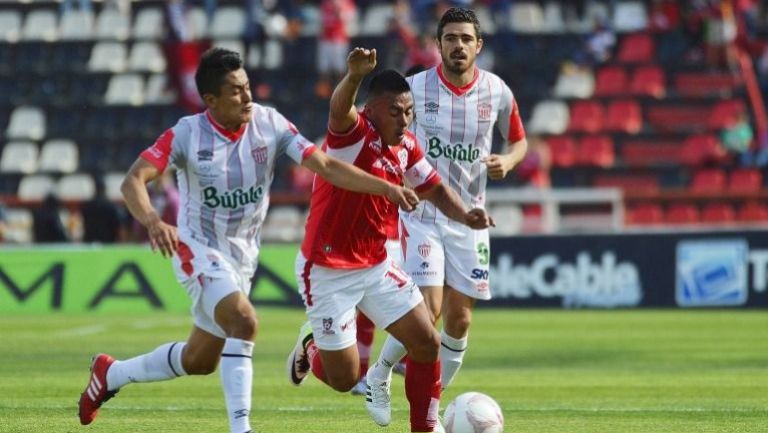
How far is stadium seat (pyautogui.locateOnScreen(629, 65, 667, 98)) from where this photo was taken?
2836 centimetres

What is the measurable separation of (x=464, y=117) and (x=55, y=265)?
43.0ft

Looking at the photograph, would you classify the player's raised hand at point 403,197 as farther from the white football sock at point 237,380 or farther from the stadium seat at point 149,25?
the stadium seat at point 149,25

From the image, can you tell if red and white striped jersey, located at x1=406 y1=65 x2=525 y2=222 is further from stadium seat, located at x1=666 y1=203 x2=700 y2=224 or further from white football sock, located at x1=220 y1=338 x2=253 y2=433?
stadium seat, located at x1=666 y1=203 x2=700 y2=224

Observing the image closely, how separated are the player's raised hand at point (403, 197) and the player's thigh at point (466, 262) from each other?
2489 millimetres

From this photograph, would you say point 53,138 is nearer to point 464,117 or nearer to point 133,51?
point 133,51

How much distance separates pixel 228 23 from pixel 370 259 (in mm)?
22796

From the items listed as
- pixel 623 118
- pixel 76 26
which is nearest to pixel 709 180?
pixel 623 118

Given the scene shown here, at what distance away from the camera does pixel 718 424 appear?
984cm

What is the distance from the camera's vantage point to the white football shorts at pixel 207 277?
855 cm

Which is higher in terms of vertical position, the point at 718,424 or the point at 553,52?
the point at 553,52

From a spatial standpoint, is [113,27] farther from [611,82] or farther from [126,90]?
[611,82]

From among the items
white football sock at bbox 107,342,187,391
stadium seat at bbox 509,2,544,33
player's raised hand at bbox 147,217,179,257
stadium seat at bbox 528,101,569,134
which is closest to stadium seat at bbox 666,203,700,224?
stadium seat at bbox 528,101,569,134

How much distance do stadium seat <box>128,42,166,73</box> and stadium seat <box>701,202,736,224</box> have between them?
11002mm

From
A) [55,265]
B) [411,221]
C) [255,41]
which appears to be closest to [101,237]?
[55,265]
